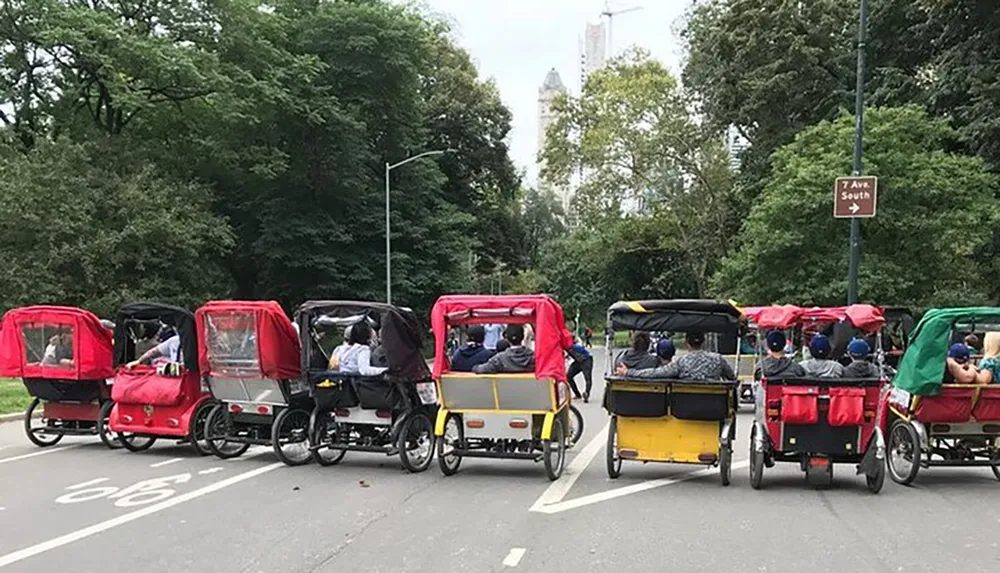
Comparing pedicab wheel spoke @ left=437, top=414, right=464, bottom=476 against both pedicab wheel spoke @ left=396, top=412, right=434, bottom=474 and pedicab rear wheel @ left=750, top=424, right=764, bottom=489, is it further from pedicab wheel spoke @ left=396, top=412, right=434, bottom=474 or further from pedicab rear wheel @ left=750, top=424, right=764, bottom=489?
pedicab rear wheel @ left=750, top=424, right=764, bottom=489

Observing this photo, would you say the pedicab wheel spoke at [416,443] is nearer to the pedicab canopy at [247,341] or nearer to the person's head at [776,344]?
the pedicab canopy at [247,341]

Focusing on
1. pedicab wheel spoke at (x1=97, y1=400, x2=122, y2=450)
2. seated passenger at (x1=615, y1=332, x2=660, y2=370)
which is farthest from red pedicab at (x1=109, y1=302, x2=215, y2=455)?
seated passenger at (x1=615, y1=332, x2=660, y2=370)

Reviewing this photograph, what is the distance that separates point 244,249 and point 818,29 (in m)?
27.2

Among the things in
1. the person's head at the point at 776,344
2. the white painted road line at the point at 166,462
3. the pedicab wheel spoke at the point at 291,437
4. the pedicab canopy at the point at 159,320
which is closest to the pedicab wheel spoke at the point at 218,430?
the white painted road line at the point at 166,462

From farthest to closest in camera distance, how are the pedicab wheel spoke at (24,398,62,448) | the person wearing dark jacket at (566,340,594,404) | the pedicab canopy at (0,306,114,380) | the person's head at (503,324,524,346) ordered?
the person wearing dark jacket at (566,340,594,404)
the pedicab wheel spoke at (24,398,62,448)
the pedicab canopy at (0,306,114,380)
the person's head at (503,324,524,346)

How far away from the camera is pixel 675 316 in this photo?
1049 cm

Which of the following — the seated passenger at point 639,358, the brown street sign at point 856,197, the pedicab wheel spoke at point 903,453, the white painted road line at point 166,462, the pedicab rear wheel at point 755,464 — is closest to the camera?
the pedicab rear wheel at point 755,464

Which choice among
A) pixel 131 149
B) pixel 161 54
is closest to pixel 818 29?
pixel 161 54

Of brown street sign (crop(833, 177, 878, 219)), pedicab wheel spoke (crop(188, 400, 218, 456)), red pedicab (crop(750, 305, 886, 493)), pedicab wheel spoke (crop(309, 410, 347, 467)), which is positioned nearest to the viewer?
red pedicab (crop(750, 305, 886, 493))

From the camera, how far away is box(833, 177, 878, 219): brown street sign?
699 inches

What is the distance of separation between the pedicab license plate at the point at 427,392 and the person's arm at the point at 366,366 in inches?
23.0

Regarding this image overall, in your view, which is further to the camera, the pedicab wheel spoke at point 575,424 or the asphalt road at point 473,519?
the pedicab wheel spoke at point 575,424

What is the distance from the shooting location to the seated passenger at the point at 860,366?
379 inches

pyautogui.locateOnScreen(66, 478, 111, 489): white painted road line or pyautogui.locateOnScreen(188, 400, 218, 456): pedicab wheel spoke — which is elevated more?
pyautogui.locateOnScreen(188, 400, 218, 456): pedicab wheel spoke
